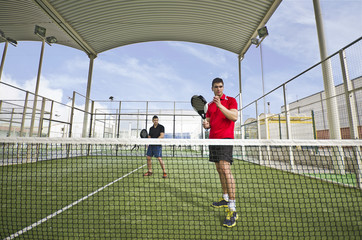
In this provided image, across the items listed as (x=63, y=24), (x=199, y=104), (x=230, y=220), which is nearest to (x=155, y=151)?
(x=199, y=104)

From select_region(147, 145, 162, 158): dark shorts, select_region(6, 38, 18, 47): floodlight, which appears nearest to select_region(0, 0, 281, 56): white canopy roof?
select_region(6, 38, 18, 47): floodlight

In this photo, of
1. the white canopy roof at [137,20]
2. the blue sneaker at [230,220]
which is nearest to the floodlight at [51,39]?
the white canopy roof at [137,20]

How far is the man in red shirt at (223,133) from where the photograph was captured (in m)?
2.49

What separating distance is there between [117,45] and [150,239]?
1444 cm

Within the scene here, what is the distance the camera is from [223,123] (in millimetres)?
2822

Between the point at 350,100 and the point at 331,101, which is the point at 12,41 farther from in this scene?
the point at 350,100

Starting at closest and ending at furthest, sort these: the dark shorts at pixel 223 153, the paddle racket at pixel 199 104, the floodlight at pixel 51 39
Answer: the dark shorts at pixel 223 153 < the paddle racket at pixel 199 104 < the floodlight at pixel 51 39

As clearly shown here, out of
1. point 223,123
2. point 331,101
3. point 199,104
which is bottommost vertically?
point 223,123

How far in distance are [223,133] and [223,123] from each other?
154mm

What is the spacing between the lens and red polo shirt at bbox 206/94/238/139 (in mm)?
2781

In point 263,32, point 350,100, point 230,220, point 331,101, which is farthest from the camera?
point 263,32

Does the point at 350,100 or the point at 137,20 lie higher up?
the point at 137,20

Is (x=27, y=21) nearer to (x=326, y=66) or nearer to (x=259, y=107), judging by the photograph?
(x=259, y=107)

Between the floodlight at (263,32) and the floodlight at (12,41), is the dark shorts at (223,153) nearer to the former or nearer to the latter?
the floodlight at (263,32)
